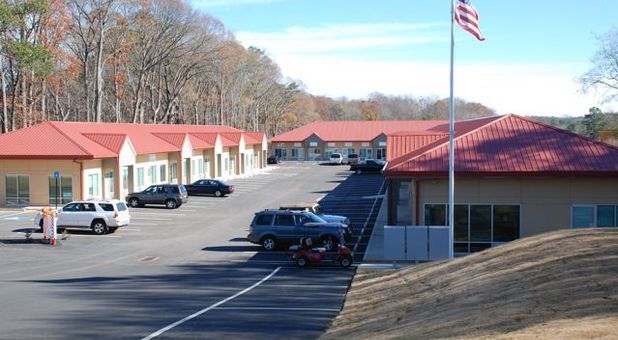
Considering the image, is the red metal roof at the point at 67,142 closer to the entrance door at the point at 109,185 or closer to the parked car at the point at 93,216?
the entrance door at the point at 109,185

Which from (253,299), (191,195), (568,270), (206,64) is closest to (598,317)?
(568,270)

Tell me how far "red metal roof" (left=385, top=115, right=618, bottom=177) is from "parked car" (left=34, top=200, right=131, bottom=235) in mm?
13687

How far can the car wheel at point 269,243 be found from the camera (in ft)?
97.6

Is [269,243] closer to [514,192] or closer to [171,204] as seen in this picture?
[514,192]

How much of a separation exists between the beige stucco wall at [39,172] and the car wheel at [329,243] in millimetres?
20610

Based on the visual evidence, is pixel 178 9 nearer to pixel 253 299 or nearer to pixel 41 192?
pixel 41 192

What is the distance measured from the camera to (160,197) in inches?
1832

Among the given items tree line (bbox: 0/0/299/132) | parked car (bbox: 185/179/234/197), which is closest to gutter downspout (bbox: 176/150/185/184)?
parked car (bbox: 185/179/234/197)

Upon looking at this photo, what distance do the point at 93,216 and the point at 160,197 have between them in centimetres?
1212

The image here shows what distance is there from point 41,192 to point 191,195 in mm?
13026

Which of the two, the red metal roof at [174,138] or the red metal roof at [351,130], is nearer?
the red metal roof at [174,138]

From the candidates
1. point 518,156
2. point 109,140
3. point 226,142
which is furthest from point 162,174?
point 518,156

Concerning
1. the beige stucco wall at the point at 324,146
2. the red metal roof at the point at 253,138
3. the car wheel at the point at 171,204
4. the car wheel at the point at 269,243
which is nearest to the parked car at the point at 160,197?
the car wheel at the point at 171,204

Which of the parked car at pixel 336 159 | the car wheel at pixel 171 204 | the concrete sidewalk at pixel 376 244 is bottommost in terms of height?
the concrete sidewalk at pixel 376 244
